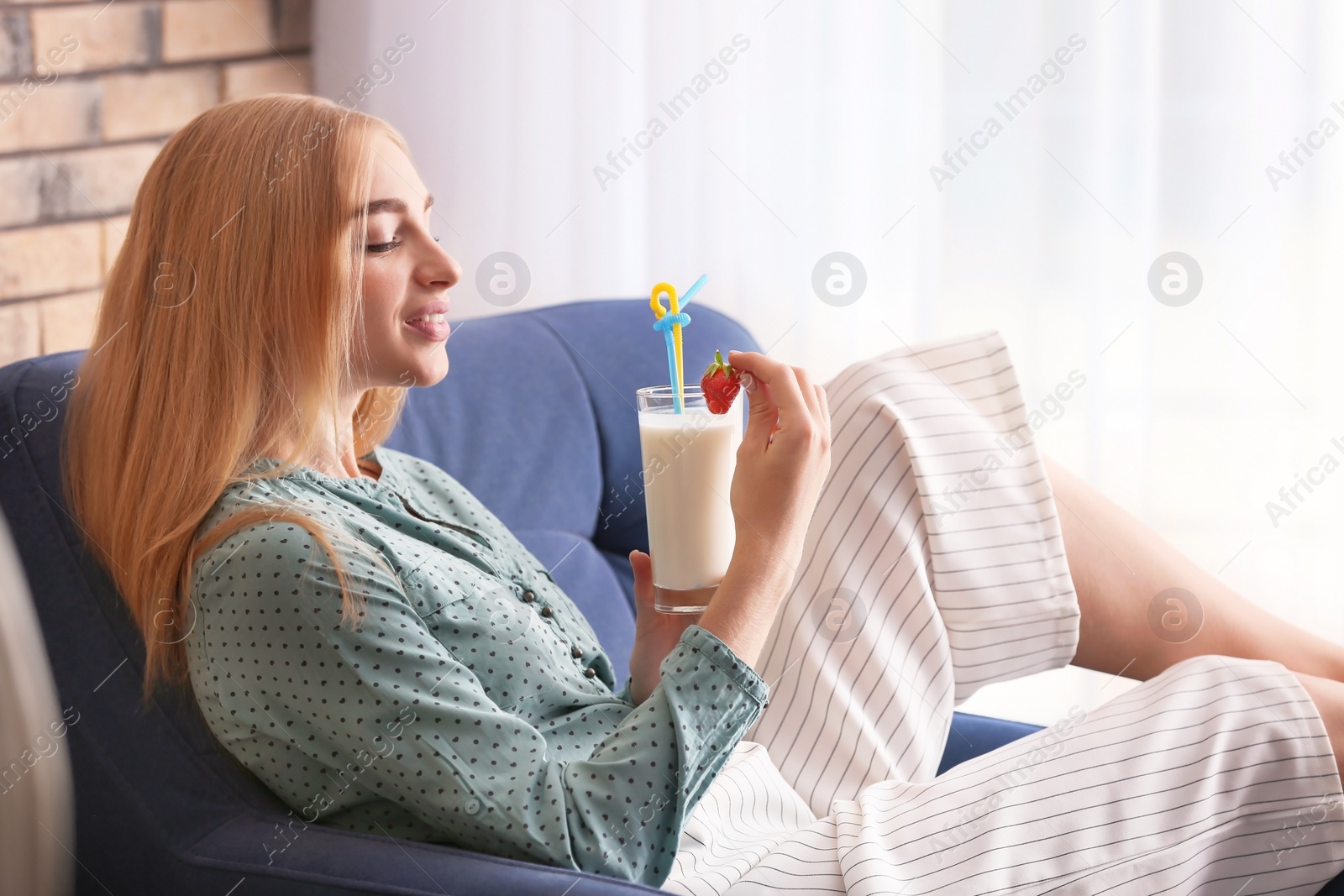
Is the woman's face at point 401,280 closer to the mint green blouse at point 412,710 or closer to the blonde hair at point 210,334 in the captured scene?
the blonde hair at point 210,334

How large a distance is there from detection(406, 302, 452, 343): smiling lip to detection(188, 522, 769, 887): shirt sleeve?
284 mm

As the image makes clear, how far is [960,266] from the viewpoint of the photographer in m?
2.27

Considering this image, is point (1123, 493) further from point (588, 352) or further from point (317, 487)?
point (317, 487)

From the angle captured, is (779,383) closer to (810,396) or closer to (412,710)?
(810,396)

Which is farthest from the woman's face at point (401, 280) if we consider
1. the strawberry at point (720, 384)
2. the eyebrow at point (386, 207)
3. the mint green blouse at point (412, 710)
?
the strawberry at point (720, 384)

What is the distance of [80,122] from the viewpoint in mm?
2195

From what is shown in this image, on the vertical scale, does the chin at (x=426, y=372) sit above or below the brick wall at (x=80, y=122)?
below

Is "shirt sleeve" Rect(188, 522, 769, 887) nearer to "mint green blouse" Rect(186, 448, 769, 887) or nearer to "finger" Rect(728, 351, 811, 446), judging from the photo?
"mint green blouse" Rect(186, 448, 769, 887)

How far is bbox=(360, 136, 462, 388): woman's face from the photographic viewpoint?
3.92ft

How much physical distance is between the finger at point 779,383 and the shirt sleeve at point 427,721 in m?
0.22

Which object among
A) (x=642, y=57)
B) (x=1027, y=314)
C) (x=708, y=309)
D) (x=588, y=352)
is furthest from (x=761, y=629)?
(x=642, y=57)

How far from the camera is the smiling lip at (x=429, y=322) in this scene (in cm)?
124

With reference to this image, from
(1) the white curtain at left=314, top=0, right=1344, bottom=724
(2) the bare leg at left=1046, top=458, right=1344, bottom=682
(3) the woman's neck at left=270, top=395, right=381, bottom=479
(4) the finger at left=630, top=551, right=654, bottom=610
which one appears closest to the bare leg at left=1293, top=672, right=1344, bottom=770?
(2) the bare leg at left=1046, top=458, right=1344, bottom=682

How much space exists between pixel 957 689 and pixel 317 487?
83cm
